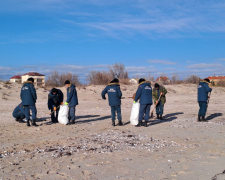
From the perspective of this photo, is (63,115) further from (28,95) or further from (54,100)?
(28,95)

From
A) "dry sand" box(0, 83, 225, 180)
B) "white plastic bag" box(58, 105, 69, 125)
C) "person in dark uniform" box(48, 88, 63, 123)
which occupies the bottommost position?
"dry sand" box(0, 83, 225, 180)

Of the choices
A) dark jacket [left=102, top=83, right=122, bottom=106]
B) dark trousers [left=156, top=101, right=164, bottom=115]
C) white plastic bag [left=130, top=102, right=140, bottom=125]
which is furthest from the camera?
dark trousers [left=156, top=101, right=164, bottom=115]

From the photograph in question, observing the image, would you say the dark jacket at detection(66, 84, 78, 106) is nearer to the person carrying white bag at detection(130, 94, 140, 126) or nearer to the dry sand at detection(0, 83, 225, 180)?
the dry sand at detection(0, 83, 225, 180)

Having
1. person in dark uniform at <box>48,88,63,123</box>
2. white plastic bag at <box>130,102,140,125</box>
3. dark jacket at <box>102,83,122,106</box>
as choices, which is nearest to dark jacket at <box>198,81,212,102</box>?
white plastic bag at <box>130,102,140,125</box>

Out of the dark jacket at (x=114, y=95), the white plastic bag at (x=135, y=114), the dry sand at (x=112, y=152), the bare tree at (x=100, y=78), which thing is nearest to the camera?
the dry sand at (x=112, y=152)

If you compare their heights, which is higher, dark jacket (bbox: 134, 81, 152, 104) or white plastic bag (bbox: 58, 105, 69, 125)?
dark jacket (bbox: 134, 81, 152, 104)

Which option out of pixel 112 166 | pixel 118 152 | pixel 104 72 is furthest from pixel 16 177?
pixel 104 72

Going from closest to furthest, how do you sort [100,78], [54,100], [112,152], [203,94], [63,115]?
[112,152] < [63,115] < [54,100] < [203,94] < [100,78]

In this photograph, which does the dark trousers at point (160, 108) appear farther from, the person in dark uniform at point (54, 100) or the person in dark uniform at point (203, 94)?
the person in dark uniform at point (54, 100)

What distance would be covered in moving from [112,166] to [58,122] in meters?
6.77

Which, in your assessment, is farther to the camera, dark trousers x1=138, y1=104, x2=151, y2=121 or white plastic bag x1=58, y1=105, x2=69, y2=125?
white plastic bag x1=58, y1=105, x2=69, y2=125

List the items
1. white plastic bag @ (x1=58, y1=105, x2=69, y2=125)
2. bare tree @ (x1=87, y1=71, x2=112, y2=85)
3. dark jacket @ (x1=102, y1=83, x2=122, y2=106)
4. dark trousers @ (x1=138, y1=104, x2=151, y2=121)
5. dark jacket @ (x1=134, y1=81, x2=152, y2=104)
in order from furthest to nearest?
bare tree @ (x1=87, y1=71, x2=112, y2=85)
white plastic bag @ (x1=58, y1=105, x2=69, y2=125)
dark jacket @ (x1=102, y1=83, x2=122, y2=106)
dark trousers @ (x1=138, y1=104, x2=151, y2=121)
dark jacket @ (x1=134, y1=81, x2=152, y2=104)

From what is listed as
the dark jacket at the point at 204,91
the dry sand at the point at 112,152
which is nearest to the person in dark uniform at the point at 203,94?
the dark jacket at the point at 204,91

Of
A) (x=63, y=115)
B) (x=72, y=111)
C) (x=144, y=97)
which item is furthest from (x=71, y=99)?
(x=144, y=97)
